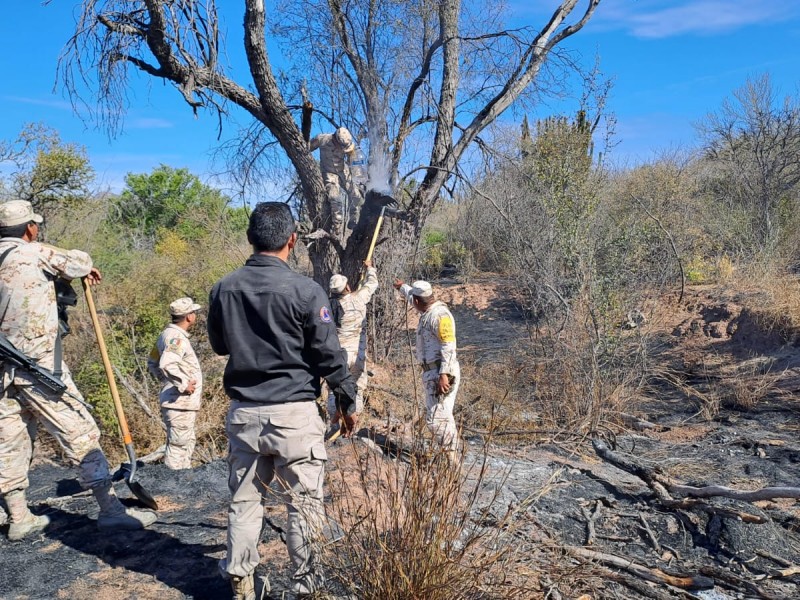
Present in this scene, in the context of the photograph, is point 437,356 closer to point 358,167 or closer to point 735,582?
point 735,582

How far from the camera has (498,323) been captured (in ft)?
48.7

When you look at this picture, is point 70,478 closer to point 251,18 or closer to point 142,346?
point 142,346

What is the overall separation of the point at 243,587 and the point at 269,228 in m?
1.71

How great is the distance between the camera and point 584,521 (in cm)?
471

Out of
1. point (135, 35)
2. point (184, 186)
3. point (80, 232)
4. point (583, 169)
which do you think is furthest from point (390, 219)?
point (184, 186)

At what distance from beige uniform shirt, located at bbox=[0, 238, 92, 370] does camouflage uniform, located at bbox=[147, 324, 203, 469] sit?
63.4 inches

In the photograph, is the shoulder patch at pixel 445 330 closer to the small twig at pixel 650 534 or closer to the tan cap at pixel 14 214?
the small twig at pixel 650 534

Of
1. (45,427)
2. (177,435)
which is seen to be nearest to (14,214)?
(45,427)

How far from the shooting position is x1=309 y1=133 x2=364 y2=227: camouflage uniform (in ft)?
26.0

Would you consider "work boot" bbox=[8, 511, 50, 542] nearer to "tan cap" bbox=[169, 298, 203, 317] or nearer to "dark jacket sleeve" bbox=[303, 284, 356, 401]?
"tan cap" bbox=[169, 298, 203, 317]

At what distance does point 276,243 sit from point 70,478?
3.69 meters

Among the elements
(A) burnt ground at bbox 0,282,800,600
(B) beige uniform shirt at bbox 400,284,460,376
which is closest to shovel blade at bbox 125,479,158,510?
(A) burnt ground at bbox 0,282,800,600

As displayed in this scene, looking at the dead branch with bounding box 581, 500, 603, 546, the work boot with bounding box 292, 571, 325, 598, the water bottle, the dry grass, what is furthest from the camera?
the water bottle

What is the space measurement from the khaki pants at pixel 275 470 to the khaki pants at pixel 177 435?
2818 mm
